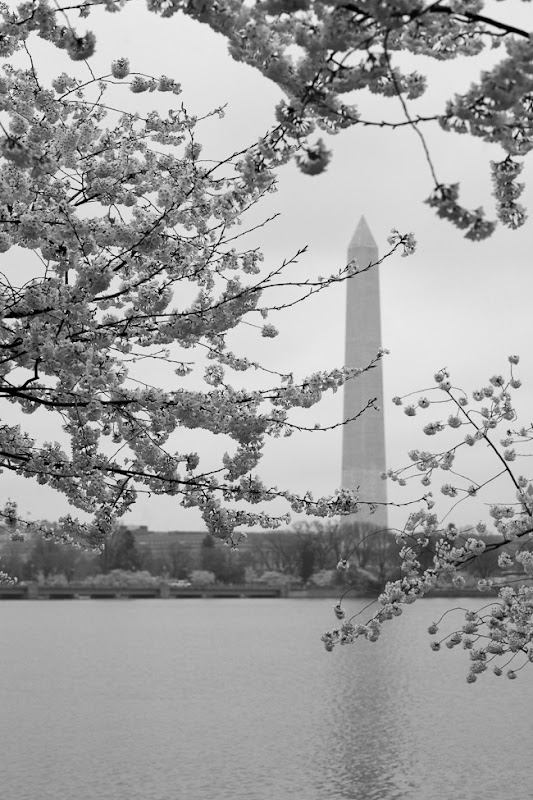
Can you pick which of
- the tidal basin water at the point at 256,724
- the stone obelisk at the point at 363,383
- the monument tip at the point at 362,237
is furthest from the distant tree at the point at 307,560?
the tidal basin water at the point at 256,724

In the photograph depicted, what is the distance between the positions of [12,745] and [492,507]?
13.2 metres

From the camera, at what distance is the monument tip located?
81.5 meters

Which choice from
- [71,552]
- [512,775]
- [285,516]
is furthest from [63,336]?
[71,552]

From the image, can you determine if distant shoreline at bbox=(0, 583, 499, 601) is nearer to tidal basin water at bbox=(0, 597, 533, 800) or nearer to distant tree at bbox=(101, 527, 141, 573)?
distant tree at bbox=(101, 527, 141, 573)

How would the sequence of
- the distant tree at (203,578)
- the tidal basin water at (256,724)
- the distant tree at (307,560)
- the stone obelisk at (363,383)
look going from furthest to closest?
the distant tree at (203,578), the distant tree at (307,560), the stone obelisk at (363,383), the tidal basin water at (256,724)

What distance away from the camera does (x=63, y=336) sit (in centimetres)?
601

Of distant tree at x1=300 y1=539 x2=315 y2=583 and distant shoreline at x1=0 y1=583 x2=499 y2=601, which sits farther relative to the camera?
distant tree at x1=300 y1=539 x2=315 y2=583

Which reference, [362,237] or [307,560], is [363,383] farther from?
[307,560]

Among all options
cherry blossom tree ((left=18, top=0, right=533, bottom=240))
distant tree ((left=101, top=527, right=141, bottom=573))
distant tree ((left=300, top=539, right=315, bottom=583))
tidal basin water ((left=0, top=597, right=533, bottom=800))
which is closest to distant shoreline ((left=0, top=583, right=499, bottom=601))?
distant tree ((left=300, top=539, right=315, bottom=583))

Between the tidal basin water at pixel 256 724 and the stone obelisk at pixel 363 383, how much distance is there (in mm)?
34472

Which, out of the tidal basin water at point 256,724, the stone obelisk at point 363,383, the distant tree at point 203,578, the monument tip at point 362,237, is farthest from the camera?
the distant tree at point 203,578

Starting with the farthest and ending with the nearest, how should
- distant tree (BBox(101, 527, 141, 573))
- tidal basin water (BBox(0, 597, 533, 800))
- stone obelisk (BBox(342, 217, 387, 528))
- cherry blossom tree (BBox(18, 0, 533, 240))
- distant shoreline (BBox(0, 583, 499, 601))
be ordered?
distant tree (BBox(101, 527, 141, 573)) → distant shoreline (BBox(0, 583, 499, 601)) → stone obelisk (BBox(342, 217, 387, 528)) → tidal basin water (BBox(0, 597, 533, 800)) → cherry blossom tree (BBox(18, 0, 533, 240))

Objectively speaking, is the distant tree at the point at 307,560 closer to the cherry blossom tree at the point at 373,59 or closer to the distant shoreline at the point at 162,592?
the distant shoreline at the point at 162,592

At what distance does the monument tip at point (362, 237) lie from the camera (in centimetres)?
8150
